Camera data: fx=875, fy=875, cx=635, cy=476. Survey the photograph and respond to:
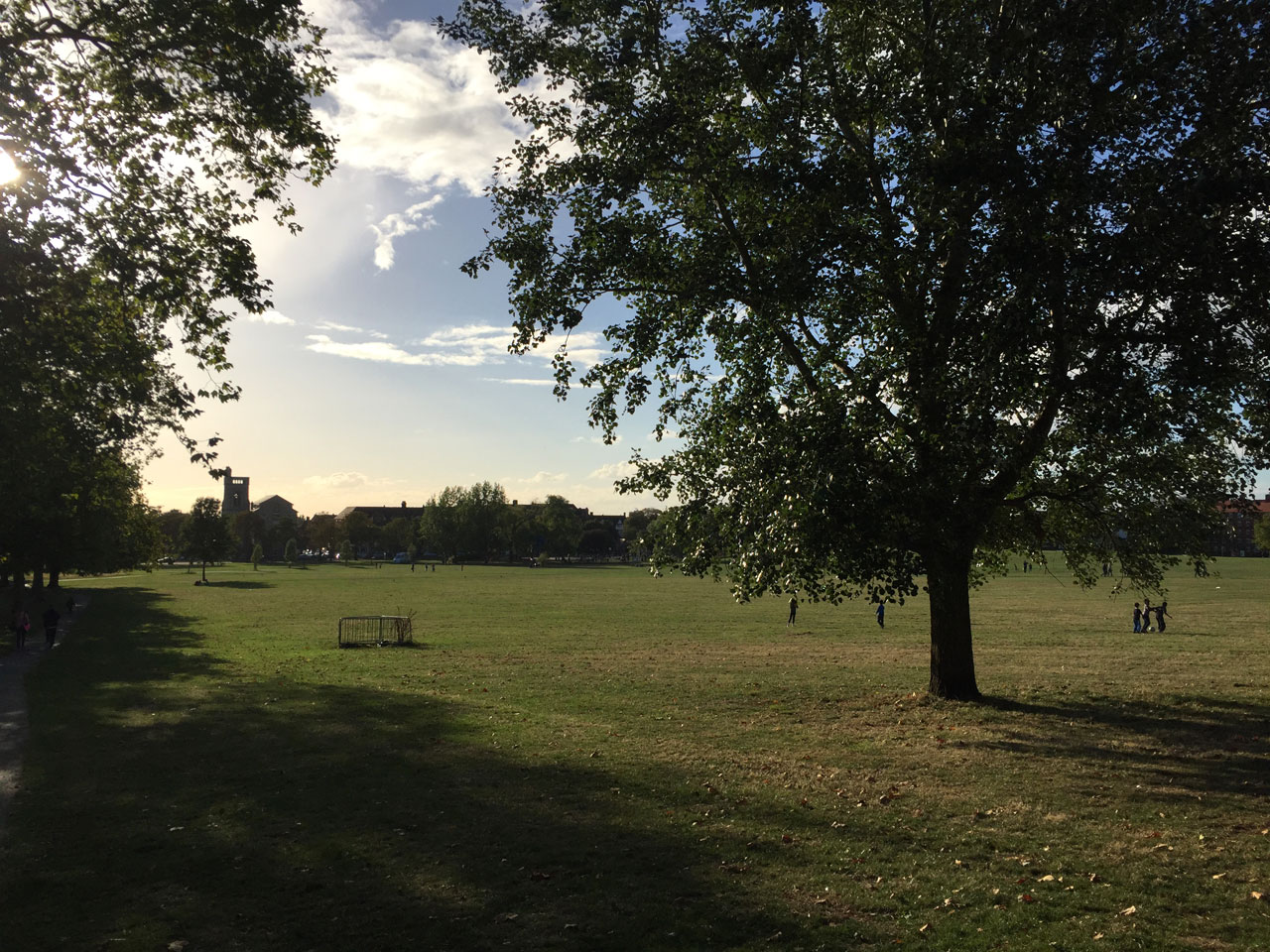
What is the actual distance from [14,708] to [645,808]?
1750cm

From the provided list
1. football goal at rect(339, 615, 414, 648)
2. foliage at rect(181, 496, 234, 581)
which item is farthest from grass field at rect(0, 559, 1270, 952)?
foliage at rect(181, 496, 234, 581)

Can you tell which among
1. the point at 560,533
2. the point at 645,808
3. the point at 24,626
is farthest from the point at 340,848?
the point at 560,533

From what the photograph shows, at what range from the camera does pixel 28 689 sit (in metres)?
23.6

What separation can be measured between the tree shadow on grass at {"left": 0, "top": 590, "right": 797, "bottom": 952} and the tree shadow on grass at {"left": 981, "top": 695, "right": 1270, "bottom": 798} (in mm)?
7358

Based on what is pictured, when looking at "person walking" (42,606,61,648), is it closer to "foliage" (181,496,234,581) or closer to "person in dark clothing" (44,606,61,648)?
"person in dark clothing" (44,606,61,648)

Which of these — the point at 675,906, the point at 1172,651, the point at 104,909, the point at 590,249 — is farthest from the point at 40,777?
the point at 1172,651

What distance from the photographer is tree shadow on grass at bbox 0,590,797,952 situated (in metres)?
7.45

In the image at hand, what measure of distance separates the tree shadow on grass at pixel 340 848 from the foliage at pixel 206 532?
323 feet

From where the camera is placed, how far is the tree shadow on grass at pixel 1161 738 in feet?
40.4

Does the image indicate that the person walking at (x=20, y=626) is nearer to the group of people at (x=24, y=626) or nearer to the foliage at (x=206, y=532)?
the group of people at (x=24, y=626)

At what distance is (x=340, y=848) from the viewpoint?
9.71m

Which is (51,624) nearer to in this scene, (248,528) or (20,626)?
(20,626)

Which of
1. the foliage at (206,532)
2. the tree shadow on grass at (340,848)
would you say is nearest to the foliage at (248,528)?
the foliage at (206,532)

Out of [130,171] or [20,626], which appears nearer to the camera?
[130,171]
